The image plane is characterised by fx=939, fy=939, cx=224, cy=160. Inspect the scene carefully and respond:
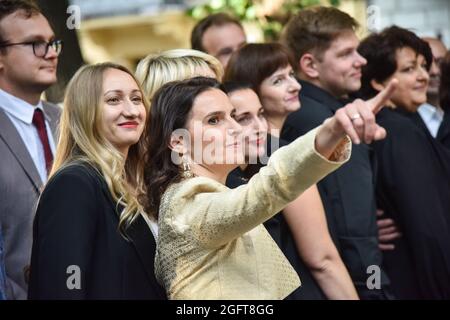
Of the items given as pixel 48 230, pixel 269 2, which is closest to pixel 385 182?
pixel 48 230

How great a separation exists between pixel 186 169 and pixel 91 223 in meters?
0.40

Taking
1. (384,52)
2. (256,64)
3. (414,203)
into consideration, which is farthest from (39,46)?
(414,203)

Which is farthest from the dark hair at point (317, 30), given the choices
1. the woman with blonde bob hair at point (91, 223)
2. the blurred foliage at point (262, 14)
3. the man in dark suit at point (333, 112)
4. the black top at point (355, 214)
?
the blurred foliage at point (262, 14)

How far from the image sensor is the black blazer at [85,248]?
3.25m

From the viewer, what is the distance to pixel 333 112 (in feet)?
15.1

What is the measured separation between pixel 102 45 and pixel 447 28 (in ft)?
22.3

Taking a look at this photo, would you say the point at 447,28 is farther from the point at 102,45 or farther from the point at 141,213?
the point at 141,213

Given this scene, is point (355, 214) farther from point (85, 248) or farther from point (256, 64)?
point (85, 248)

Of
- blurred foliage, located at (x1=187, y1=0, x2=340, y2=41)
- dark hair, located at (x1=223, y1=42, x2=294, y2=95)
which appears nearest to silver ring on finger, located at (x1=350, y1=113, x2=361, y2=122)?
dark hair, located at (x1=223, y1=42, x2=294, y2=95)

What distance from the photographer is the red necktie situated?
4.49 meters

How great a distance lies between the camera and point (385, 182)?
4656 mm

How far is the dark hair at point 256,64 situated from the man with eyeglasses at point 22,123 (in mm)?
916

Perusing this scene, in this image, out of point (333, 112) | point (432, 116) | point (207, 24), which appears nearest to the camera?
point (333, 112)

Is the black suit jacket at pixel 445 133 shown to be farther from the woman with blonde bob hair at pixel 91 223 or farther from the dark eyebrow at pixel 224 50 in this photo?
the woman with blonde bob hair at pixel 91 223
